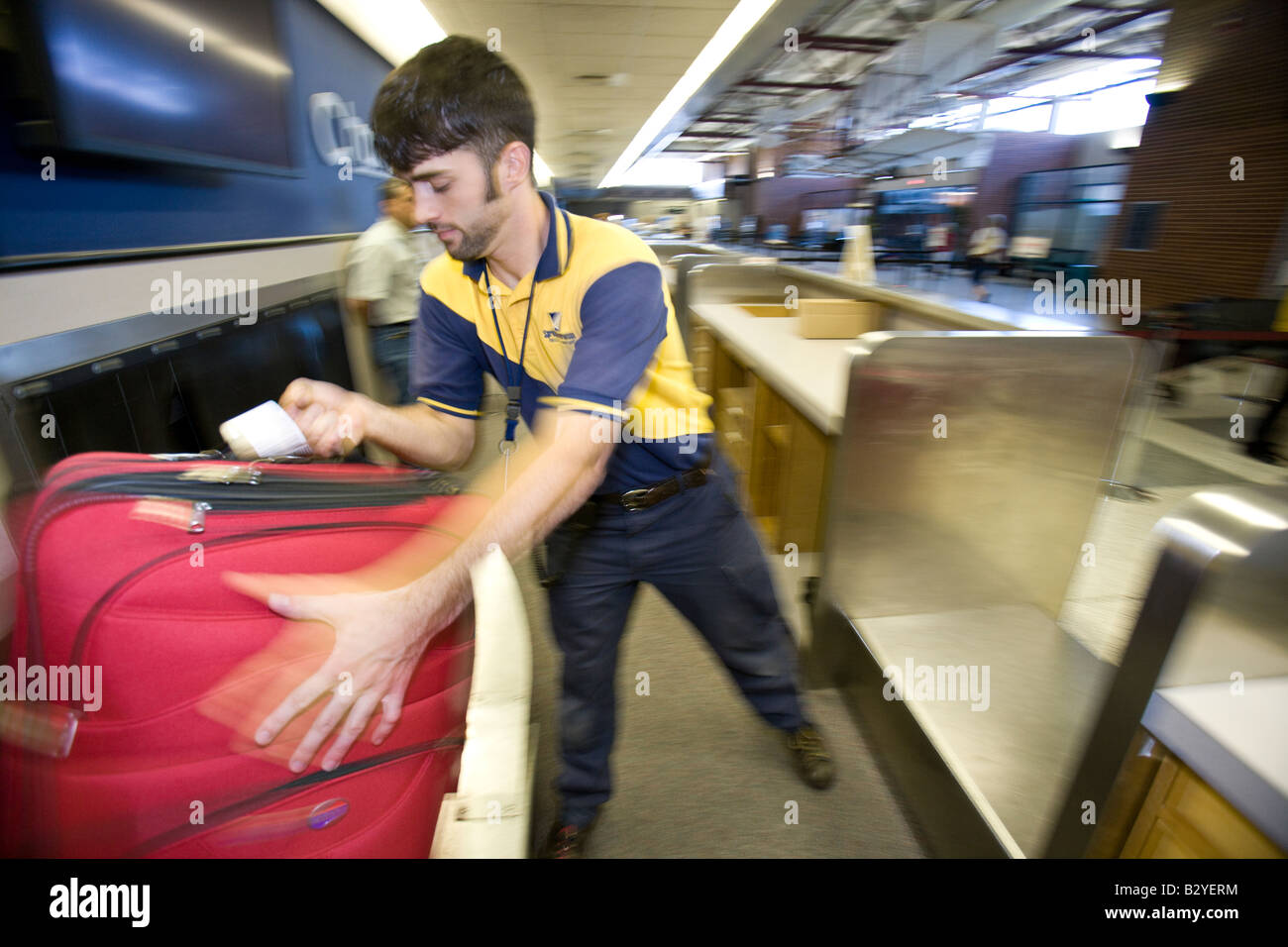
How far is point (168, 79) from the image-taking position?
2068mm

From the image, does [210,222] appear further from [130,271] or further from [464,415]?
[464,415]

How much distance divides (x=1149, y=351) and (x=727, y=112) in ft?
38.0

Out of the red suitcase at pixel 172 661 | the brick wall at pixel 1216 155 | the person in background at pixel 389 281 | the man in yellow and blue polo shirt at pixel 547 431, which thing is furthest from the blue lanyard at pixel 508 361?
the brick wall at pixel 1216 155

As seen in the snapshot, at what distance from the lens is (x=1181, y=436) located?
13.3ft

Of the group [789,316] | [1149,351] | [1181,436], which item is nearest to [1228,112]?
[1181,436]

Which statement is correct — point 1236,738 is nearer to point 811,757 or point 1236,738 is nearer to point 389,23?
point 811,757

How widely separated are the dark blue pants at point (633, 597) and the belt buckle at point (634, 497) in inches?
0.7

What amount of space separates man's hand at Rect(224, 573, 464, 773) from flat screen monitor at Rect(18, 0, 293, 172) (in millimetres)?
1771

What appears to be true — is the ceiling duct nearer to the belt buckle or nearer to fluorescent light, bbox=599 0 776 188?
fluorescent light, bbox=599 0 776 188

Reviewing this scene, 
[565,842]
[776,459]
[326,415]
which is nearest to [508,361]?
[326,415]

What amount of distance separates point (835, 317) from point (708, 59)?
5523mm

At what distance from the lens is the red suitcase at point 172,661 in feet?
1.96

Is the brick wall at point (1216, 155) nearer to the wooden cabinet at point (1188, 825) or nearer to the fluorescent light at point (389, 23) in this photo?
the fluorescent light at point (389, 23)

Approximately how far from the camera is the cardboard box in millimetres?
3008
